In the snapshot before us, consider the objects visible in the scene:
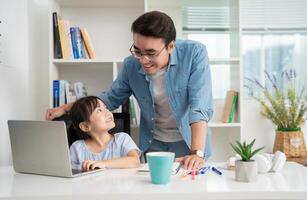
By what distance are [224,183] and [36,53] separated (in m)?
1.95

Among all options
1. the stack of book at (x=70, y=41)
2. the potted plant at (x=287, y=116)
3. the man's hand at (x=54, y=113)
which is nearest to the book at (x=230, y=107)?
the potted plant at (x=287, y=116)

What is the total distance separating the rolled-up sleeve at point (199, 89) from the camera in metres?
1.60

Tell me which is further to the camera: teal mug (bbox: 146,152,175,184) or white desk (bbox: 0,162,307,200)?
teal mug (bbox: 146,152,175,184)

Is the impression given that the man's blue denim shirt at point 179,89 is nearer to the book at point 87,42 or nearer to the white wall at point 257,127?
the book at point 87,42

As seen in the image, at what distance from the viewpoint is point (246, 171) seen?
3.73ft

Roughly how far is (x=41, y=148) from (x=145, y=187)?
16.3 inches

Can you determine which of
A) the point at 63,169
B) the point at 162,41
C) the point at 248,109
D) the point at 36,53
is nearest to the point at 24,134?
the point at 63,169

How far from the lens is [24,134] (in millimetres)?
1271

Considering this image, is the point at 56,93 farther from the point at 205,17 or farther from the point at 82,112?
the point at 205,17

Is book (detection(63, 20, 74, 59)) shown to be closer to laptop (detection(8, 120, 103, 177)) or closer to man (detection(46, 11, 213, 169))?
man (detection(46, 11, 213, 169))

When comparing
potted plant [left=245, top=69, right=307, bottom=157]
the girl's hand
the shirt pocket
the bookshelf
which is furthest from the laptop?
potted plant [left=245, top=69, right=307, bottom=157]

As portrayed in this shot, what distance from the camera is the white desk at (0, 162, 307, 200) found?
1.00 m

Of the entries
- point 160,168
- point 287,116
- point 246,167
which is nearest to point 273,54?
point 287,116

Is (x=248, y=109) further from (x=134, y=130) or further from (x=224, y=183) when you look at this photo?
(x=224, y=183)
